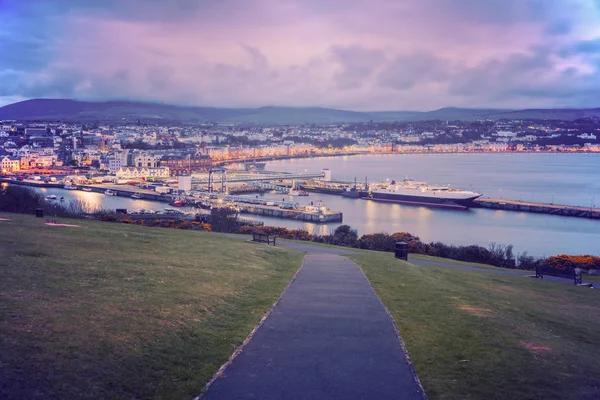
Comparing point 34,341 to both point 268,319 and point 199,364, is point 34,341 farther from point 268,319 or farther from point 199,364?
point 268,319

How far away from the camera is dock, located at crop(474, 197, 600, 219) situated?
52312 millimetres

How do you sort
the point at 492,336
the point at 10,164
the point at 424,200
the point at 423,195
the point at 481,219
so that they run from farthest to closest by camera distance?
the point at 10,164, the point at 423,195, the point at 424,200, the point at 481,219, the point at 492,336

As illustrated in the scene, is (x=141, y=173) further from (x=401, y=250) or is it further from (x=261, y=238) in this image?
(x=401, y=250)

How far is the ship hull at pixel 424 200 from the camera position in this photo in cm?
5922

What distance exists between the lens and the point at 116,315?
578 centimetres

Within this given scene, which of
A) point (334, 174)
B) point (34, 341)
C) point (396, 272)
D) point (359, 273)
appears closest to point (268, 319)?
point (34, 341)

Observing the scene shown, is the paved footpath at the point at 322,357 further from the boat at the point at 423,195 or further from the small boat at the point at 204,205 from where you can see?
the boat at the point at 423,195

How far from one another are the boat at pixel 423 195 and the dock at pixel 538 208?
1490mm

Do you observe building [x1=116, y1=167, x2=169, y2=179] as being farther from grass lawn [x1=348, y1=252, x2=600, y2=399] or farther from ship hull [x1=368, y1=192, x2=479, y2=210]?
grass lawn [x1=348, y1=252, x2=600, y2=399]

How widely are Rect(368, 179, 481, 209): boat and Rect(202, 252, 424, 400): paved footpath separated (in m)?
53.6

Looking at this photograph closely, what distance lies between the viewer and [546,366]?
216 inches

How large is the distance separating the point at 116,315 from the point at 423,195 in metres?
58.2

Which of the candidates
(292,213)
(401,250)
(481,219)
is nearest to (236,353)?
(401,250)

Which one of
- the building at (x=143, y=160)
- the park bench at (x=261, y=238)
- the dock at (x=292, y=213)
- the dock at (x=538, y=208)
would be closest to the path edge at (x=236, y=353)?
the park bench at (x=261, y=238)
